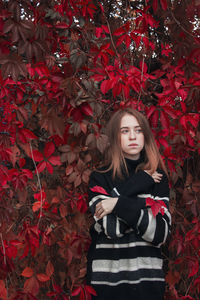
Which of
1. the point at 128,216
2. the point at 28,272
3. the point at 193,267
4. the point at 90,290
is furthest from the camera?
the point at 193,267

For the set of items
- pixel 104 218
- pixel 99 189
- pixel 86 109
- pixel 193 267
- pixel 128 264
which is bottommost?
pixel 193 267

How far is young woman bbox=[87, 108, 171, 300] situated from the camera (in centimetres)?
151

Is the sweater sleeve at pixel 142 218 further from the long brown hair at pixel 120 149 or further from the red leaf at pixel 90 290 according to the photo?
the red leaf at pixel 90 290

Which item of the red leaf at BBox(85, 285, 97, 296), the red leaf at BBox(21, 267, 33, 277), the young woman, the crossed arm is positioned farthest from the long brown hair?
the red leaf at BBox(21, 267, 33, 277)

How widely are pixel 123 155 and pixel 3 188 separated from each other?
61cm

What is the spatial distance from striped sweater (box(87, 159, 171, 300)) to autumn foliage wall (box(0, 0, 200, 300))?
0.16 meters

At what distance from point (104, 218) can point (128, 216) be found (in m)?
0.12

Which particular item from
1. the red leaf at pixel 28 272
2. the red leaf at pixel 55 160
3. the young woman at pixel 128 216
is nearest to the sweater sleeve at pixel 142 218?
the young woman at pixel 128 216

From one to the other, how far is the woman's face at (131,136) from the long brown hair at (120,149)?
0.02 meters

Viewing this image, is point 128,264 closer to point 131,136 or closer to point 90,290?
point 90,290

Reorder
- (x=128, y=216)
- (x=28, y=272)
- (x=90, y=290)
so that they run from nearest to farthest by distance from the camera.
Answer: (x=128, y=216) → (x=90, y=290) → (x=28, y=272)

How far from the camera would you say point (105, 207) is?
60.0 inches

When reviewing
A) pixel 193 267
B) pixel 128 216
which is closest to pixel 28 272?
pixel 128 216

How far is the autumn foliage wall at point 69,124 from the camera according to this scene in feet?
5.07
